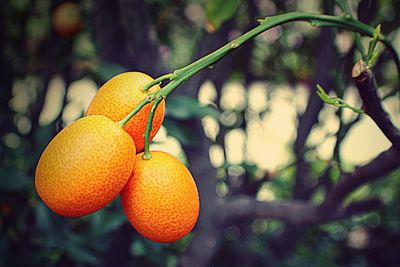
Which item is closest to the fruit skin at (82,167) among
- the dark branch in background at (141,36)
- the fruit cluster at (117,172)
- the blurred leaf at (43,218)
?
the fruit cluster at (117,172)

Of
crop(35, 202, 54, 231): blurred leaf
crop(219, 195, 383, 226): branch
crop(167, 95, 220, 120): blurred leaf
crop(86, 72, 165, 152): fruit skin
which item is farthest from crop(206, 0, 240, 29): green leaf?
crop(35, 202, 54, 231): blurred leaf

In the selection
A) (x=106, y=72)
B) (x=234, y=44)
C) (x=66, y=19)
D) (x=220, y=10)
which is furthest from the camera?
(x=66, y=19)

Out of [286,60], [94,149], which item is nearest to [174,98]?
[94,149]

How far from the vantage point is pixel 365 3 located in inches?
30.3

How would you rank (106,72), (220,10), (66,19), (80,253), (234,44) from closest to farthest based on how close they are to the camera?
(234,44)
(220,10)
(106,72)
(80,253)
(66,19)

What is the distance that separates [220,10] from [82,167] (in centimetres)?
44

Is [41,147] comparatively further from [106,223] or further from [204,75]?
[204,75]

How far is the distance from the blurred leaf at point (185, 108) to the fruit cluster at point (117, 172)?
390 millimetres

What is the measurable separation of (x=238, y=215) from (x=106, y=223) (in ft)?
1.14

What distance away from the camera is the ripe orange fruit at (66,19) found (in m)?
1.36

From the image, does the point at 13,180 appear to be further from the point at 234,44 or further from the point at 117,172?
the point at 234,44

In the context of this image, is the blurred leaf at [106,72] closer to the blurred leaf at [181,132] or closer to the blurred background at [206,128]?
the blurred background at [206,128]

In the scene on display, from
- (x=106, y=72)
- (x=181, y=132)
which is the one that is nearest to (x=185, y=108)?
(x=181, y=132)

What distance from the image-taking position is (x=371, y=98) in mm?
496
